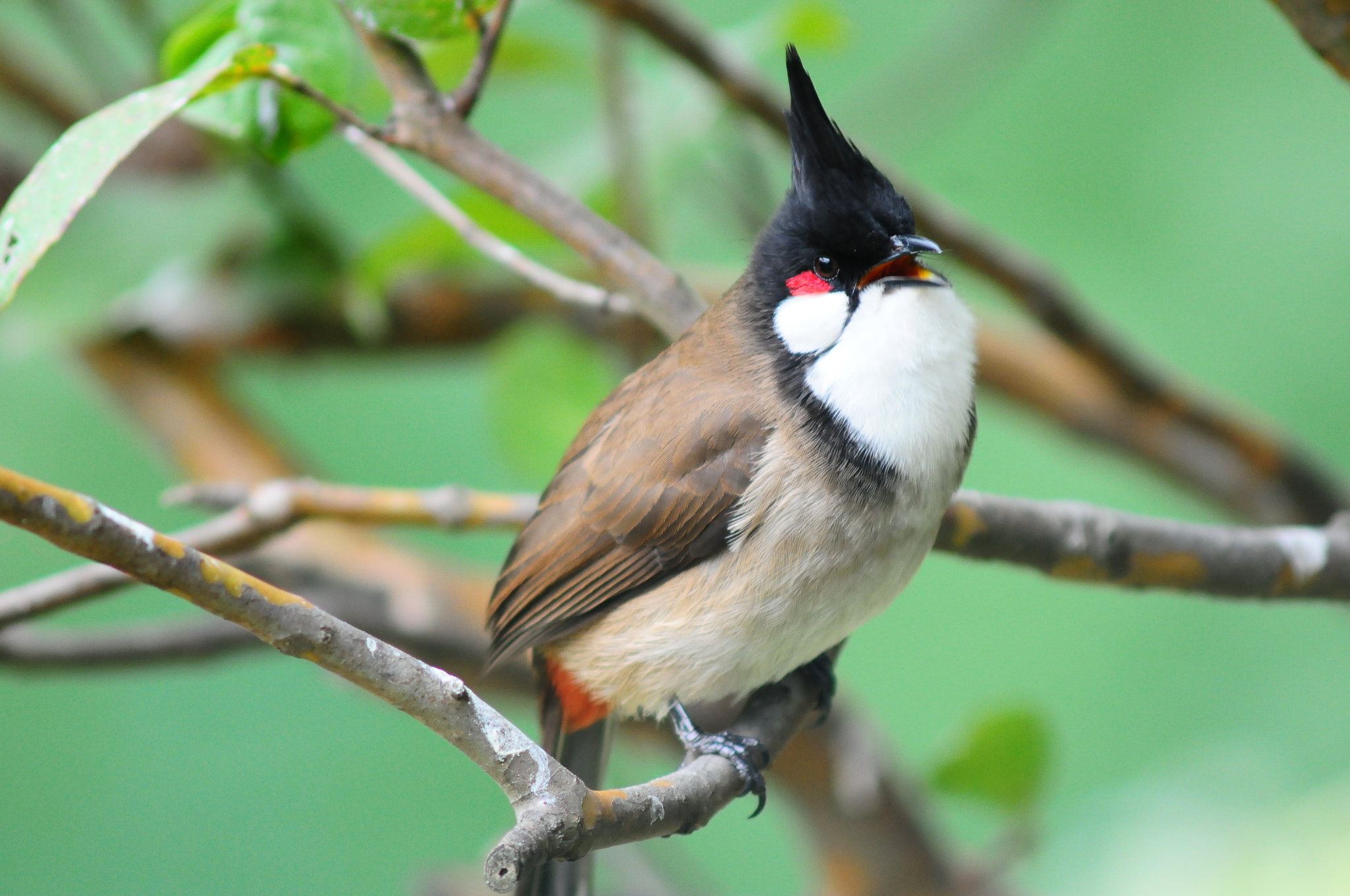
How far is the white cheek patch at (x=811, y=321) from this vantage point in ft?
4.04

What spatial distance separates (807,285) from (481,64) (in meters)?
0.40

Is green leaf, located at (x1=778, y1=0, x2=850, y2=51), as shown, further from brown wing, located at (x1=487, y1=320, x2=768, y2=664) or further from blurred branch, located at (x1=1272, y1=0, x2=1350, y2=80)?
blurred branch, located at (x1=1272, y1=0, x2=1350, y2=80)

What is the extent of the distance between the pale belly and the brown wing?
3cm

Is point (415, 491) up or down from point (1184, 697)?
up

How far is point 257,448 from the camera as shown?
6.75ft

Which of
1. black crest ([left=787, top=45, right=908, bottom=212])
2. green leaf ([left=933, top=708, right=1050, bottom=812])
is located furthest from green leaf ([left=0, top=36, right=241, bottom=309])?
green leaf ([left=933, top=708, right=1050, bottom=812])

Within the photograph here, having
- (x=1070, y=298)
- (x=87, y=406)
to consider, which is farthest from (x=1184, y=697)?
(x=87, y=406)

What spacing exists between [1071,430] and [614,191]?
0.92 m

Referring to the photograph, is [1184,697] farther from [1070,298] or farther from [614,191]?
[614,191]

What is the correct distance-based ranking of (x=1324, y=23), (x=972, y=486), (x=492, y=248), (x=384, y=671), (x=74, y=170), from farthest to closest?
A: (x=972, y=486) < (x=492, y=248) < (x=1324, y=23) < (x=74, y=170) < (x=384, y=671)

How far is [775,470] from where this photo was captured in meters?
1.21

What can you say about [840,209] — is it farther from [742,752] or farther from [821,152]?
[742,752]

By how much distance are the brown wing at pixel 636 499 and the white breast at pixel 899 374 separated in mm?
95

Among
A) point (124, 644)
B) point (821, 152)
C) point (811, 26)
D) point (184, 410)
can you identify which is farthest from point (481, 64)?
point (184, 410)
